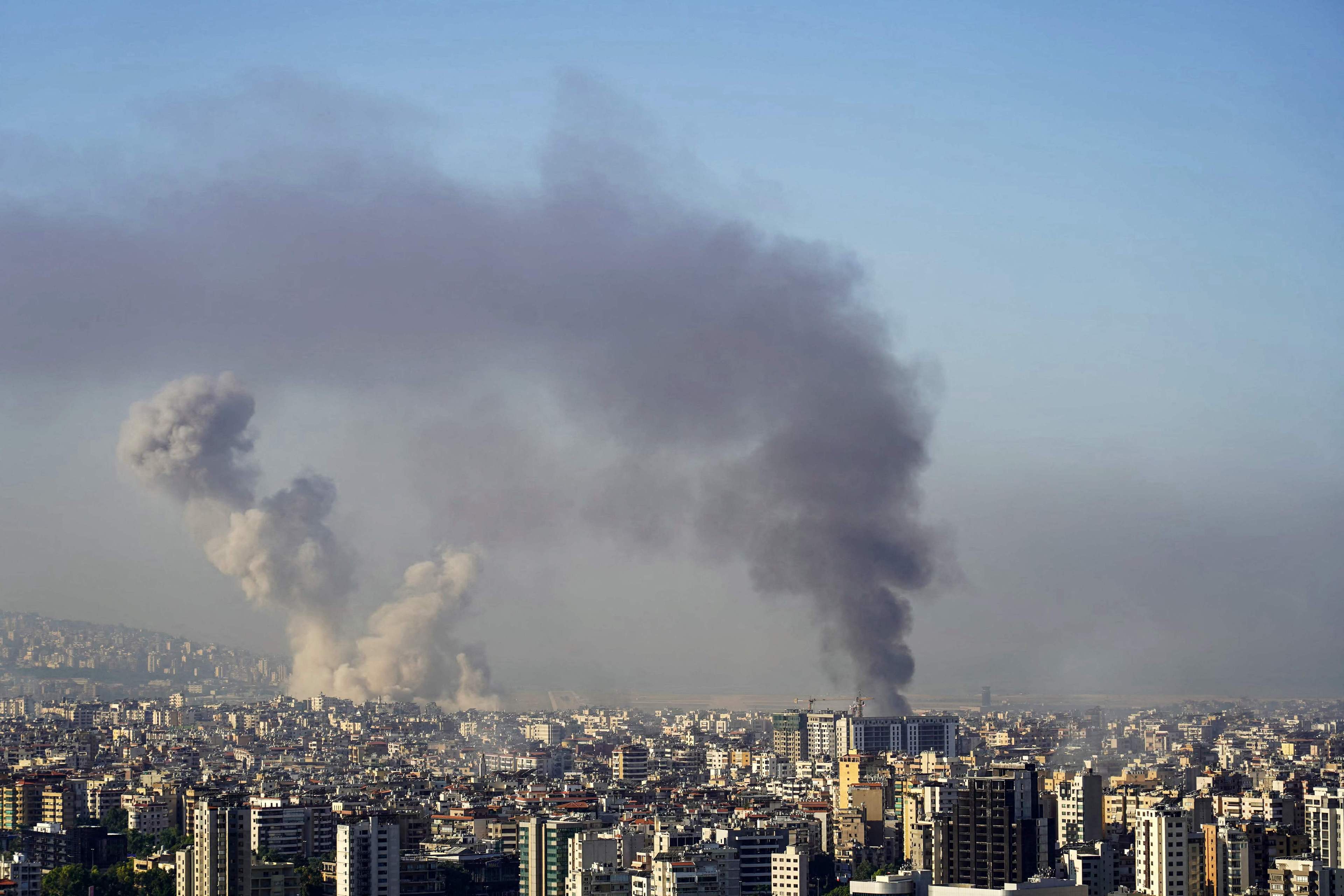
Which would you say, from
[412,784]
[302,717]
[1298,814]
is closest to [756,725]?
[302,717]

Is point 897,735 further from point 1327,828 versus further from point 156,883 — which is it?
point 156,883

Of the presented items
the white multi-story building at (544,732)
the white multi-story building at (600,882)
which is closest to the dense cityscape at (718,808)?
the white multi-story building at (600,882)

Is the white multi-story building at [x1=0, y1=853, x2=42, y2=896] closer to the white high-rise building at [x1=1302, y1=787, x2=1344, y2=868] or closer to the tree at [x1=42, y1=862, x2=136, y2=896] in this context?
the tree at [x1=42, y1=862, x2=136, y2=896]

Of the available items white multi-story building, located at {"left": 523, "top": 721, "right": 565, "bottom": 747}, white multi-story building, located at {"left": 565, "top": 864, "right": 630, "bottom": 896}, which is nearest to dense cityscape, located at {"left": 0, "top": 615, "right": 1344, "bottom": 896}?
white multi-story building, located at {"left": 565, "top": 864, "right": 630, "bottom": 896}

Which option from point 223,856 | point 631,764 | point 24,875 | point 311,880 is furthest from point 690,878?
point 631,764

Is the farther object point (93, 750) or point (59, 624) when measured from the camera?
point (59, 624)

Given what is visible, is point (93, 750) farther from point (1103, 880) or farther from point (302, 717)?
point (1103, 880)
